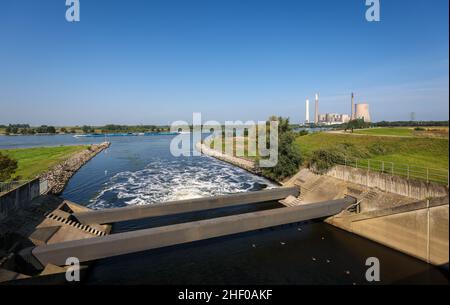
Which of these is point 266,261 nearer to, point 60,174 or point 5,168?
point 5,168

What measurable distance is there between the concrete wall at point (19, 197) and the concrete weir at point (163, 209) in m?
3.15

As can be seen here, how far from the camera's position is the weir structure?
1252 cm

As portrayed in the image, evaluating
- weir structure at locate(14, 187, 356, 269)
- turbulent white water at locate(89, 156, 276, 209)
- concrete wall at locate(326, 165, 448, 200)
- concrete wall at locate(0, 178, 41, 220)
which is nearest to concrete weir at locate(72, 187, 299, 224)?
weir structure at locate(14, 187, 356, 269)

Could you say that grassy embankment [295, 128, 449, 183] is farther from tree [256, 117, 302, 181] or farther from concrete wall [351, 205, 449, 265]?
concrete wall [351, 205, 449, 265]

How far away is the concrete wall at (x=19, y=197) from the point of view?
14391mm

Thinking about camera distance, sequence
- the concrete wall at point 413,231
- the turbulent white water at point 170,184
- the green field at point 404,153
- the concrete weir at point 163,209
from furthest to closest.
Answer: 1. the turbulent white water at point 170,184
2. the green field at point 404,153
3. the concrete weir at point 163,209
4. the concrete wall at point 413,231

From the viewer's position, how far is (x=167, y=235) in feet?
46.7

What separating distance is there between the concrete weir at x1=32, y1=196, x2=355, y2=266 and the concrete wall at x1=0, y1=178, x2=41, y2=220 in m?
4.03

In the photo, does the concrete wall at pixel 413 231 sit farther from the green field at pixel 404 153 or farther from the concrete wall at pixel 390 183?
the green field at pixel 404 153
